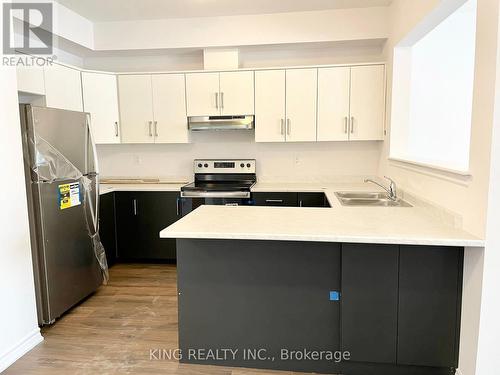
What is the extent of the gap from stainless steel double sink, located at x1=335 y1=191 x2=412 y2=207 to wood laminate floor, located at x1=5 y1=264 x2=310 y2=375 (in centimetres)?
155

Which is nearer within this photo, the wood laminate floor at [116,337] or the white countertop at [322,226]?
the white countertop at [322,226]

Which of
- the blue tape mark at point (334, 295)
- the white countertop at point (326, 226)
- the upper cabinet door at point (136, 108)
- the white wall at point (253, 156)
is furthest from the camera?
the white wall at point (253, 156)

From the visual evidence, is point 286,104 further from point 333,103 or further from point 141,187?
point 141,187

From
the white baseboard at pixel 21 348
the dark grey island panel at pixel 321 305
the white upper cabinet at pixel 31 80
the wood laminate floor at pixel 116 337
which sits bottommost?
the wood laminate floor at pixel 116 337

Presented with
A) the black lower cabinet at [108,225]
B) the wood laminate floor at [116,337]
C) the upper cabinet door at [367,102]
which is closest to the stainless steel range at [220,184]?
the black lower cabinet at [108,225]

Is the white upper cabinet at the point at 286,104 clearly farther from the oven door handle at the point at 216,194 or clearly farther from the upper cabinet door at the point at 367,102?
the oven door handle at the point at 216,194

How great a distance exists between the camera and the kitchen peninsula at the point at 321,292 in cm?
193

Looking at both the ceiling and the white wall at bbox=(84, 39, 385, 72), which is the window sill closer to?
the white wall at bbox=(84, 39, 385, 72)

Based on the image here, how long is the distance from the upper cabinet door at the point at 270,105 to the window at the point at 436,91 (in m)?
1.14

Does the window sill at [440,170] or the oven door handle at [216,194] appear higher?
the window sill at [440,170]

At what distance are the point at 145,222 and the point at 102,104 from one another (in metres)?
1.39

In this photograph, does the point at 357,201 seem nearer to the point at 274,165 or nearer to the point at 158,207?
the point at 274,165

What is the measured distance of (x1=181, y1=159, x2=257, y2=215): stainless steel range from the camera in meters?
3.80

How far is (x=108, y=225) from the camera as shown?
3.87 metres
